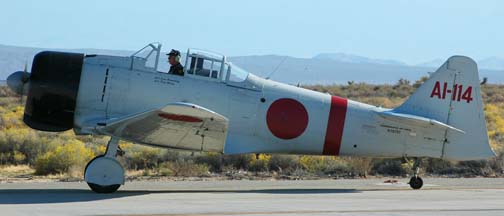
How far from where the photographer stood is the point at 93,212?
11.5m

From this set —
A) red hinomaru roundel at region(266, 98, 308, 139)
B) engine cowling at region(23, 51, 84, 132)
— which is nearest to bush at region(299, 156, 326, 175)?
red hinomaru roundel at region(266, 98, 308, 139)

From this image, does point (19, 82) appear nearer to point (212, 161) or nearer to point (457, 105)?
point (212, 161)

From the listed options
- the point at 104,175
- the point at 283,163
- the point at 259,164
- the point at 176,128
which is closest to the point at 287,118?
the point at 176,128

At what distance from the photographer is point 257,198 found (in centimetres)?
1393

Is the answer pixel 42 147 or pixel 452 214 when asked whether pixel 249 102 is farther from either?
pixel 42 147

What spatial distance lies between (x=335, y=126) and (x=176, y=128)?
273 centimetres

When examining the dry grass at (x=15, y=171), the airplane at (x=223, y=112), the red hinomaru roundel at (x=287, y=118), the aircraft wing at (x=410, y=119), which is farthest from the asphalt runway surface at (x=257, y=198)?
the dry grass at (x=15, y=171)

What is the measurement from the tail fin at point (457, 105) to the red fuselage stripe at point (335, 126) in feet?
3.69

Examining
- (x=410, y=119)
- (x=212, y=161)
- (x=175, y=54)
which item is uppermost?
(x=175, y=54)

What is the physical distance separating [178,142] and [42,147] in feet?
23.0

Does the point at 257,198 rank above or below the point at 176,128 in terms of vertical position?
below

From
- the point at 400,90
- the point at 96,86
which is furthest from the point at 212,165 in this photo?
the point at 400,90

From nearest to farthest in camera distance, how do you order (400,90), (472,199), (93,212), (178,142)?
(93,212) → (472,199) → (178,142) → (400,90)

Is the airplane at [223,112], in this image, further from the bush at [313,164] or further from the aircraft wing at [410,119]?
the bush at [313,164]
